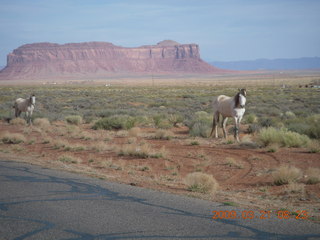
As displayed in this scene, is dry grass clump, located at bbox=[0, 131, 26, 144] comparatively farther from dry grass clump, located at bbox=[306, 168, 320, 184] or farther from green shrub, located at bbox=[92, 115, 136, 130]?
dry grass clump, located at bbox=[306, 168, 320, 184]

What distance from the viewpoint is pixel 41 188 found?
335 inches

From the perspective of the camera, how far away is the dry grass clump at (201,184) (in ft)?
28.7

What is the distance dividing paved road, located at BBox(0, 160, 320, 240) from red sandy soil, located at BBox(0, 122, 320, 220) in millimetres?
966

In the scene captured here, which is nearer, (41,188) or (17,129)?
(41,188)

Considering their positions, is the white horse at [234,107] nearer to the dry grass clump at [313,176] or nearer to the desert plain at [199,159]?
the desert plain at [199,159]

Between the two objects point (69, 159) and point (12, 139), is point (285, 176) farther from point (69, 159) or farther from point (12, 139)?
point (12, 139)

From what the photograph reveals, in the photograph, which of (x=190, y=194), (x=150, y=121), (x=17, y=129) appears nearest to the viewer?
(x=190, y=194)

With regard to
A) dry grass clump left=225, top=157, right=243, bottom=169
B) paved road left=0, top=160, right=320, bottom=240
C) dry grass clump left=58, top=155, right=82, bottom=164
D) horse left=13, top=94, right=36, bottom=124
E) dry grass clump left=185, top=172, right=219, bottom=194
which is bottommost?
dry grass clump left=58, top=155, right=82, bottom=164

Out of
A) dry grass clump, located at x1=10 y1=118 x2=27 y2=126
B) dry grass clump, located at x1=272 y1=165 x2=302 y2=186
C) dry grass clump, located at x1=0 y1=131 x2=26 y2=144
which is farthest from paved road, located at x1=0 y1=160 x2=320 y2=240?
dry grass clump, located at x1=10 y1=118 x2=27 y2=126

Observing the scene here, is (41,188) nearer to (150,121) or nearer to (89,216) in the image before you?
(89,216)

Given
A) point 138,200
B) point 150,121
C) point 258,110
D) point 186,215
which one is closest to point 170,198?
point 138,200

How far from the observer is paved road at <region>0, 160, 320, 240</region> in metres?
5.54

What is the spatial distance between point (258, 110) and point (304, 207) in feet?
75.2

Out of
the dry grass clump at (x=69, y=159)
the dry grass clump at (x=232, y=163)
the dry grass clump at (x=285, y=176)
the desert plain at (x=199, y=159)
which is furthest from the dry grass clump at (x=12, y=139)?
the dry grass clump at (x=285, y=176)
